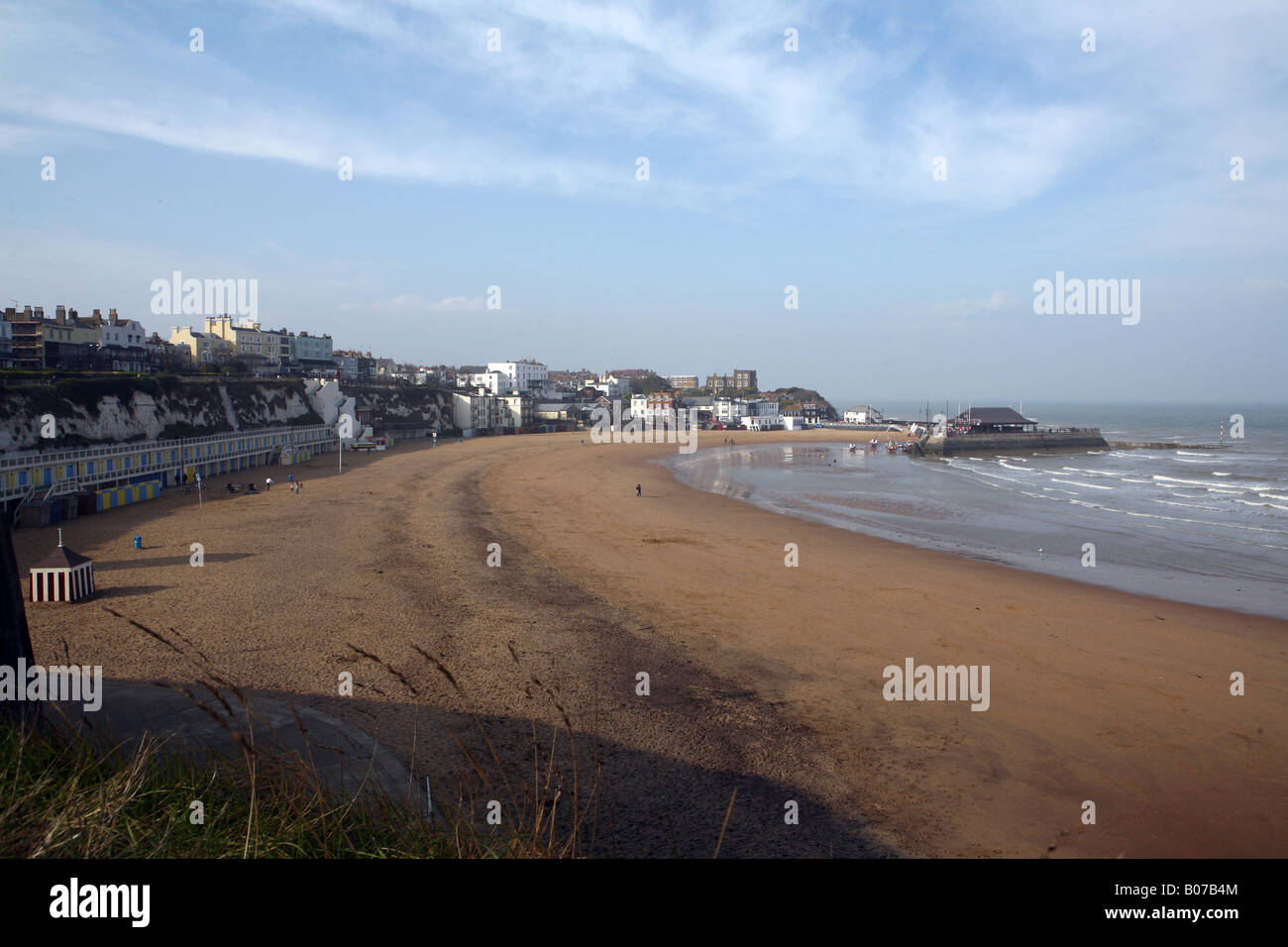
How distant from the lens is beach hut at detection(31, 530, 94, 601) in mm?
13992

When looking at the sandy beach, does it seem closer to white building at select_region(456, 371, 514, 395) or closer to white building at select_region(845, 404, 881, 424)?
white building at select_region(456, 371, 514, 395)

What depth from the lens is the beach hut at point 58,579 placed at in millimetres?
13992

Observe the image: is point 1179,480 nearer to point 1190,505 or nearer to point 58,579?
point 1190,505

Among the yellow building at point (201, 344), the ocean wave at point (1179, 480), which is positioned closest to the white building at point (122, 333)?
the yellow building at point (201, 344)

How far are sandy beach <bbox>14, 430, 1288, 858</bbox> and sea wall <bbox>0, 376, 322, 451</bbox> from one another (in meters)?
16.8

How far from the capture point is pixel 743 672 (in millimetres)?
11555

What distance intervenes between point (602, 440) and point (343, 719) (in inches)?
2503

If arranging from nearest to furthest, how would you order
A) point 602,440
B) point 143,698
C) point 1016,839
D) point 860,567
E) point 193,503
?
point 1016,839 < point 143,698 < point 860,567 < point 193,503 < point 602,440

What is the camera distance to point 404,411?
75.7 m

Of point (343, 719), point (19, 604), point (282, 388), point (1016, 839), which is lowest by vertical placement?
point (1016, 839)
